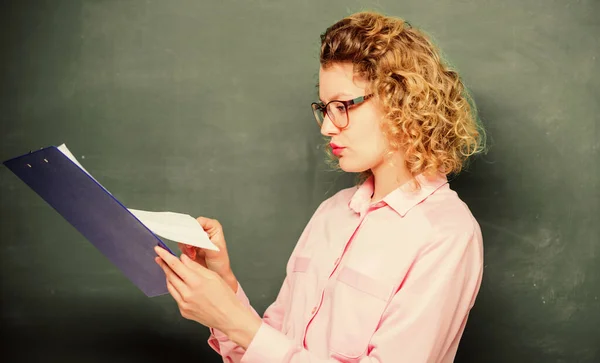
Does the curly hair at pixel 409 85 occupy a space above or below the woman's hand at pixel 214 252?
above

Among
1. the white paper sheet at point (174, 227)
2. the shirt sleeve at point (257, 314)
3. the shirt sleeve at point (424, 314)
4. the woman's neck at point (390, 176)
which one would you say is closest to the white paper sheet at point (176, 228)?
the white paper sheet at point (174, 227)

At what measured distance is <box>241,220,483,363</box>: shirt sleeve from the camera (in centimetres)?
117

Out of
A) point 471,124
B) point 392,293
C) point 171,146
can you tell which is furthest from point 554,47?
point 171,146

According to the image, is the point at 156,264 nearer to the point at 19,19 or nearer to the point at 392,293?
the point at 392,293

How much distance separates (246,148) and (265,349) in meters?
0.79

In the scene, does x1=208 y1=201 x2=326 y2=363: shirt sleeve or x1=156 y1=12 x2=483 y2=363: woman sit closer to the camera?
x1=156 y1=12 x2=483 y2=363: woman

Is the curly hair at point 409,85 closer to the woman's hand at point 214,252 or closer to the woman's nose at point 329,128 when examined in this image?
the woman's nose at point 329,128

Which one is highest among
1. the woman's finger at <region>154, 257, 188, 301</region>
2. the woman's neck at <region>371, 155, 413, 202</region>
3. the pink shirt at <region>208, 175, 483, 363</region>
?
the woman's finger at <region>154, 257, 188, 301</region>

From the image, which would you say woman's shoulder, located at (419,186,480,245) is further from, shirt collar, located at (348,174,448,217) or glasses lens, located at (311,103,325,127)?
glasses lens, located at (311,103,325,127)

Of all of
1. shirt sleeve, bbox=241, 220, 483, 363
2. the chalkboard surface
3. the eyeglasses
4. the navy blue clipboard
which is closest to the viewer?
the navy blue clipboard

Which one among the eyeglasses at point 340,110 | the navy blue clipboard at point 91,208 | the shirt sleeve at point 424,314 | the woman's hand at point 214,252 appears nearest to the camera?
the navy blue clipboard at point 91,208

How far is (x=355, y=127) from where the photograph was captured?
133 cm

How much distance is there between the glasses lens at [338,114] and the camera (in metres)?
1.32

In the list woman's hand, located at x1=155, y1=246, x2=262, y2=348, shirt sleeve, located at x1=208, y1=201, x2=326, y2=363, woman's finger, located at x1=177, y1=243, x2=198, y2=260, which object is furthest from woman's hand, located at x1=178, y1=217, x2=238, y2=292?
woman's hand, located at x1=155, y1=246, x2=262, y2=348
